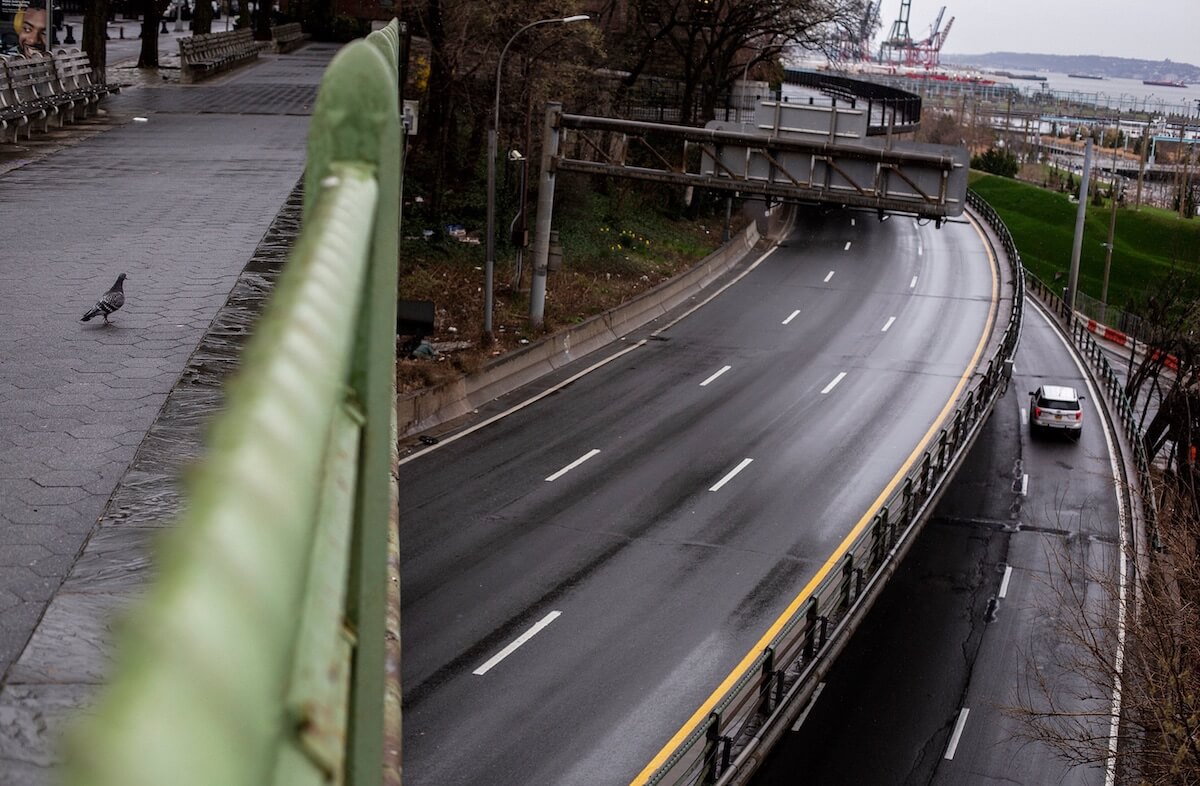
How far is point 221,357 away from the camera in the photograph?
736 centimetres

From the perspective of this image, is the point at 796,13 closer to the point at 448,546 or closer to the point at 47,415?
the point at 448,546

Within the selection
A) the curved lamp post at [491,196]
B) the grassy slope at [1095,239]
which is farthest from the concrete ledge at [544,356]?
the grassy slope at [1095,239]

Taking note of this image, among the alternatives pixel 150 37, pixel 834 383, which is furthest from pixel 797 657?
pixel 150 37

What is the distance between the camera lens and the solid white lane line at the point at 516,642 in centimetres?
1797

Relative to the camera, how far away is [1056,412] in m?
36.2

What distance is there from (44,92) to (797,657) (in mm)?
21316

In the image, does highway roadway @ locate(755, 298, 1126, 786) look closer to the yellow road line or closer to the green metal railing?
the yellow road line

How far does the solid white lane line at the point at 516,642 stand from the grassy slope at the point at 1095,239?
6358cm

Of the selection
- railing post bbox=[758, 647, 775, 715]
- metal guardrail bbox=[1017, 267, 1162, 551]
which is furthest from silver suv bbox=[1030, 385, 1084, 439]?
railing post bbox=[758, 647, 775, 715]

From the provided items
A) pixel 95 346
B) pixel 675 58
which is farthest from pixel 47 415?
pixel 675 58

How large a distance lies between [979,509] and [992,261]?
29.2 meters

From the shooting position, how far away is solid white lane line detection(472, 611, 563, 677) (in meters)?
18.0

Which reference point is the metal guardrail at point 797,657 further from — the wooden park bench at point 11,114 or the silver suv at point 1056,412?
the wooden park bench at point 11,114

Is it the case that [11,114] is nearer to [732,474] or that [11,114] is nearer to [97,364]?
[732,474]
